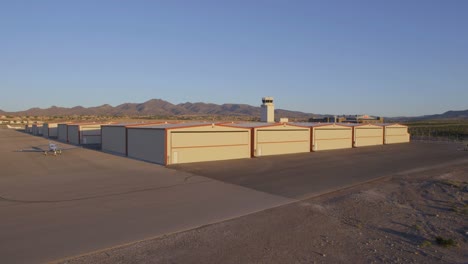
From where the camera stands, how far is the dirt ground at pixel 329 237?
823cm

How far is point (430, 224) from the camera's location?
36.5ft

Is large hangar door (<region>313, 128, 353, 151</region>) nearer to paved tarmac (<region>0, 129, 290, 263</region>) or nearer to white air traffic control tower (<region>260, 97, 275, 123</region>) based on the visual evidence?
white air traffic control tower (<region>260, 97, 275, 123</region>)

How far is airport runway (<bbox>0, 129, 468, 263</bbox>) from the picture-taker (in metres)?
9.78

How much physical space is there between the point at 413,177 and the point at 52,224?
19016mm

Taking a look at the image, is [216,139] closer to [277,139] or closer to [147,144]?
[147,144]

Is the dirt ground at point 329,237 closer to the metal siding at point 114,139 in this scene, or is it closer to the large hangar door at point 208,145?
the large hangar door at point 208,145

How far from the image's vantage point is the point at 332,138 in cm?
4238

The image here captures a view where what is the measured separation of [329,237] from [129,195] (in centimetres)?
905

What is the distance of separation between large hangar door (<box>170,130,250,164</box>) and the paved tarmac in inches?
193

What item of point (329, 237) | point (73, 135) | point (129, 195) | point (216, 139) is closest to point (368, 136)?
point (216, 139)

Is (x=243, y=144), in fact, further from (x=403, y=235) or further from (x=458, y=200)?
(x=403, y=235)

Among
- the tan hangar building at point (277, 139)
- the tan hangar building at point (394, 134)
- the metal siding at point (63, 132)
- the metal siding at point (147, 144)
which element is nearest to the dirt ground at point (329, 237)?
the metal siding at point (147, 144)

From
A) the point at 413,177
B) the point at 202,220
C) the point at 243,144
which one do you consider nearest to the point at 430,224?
the point at 202,220

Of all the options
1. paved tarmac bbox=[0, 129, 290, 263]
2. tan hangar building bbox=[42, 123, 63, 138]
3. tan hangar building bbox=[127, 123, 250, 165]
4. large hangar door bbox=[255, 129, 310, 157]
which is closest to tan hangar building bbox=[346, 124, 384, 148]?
large hangar door bbox=[255, 129, 310, 157]
